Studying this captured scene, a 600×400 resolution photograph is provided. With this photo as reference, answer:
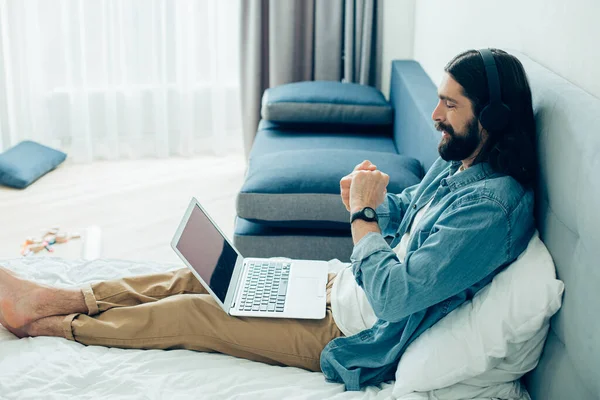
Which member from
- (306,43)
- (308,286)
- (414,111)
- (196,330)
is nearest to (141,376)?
(196,330)

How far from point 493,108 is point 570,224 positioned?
0.31 metres

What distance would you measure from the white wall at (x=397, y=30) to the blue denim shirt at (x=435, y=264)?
2.50 metres

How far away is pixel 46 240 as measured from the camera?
3.05 metres

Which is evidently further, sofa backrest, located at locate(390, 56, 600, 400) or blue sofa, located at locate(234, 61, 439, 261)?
blue sofa, located at locate(234, 61, 439, 261)

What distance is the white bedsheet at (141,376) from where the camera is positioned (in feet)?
5.04

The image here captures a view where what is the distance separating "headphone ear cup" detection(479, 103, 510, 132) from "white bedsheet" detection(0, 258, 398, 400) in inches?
22.1

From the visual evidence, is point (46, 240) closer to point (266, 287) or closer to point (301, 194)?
point (301, 194)

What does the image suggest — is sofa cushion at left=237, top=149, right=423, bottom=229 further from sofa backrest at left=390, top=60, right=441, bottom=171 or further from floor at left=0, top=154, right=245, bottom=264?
floor at left=0, top=154, right=245, bottom=264

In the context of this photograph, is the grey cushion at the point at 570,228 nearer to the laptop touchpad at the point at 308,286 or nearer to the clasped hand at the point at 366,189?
the clasped hand at the point at 366,189

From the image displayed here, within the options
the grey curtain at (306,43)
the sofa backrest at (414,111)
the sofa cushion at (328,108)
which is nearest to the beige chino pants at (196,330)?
the sofa backrest at (414,111)

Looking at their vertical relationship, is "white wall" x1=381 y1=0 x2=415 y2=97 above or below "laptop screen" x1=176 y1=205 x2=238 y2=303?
above

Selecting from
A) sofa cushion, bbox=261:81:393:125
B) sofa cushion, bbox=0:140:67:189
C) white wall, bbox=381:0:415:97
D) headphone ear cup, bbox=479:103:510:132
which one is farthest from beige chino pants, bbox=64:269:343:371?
white wall, bbox=381:0:415:97

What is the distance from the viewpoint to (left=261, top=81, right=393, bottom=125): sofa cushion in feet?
11.1

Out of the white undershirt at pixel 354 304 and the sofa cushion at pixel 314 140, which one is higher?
the white undershirt at pixel 354 304
